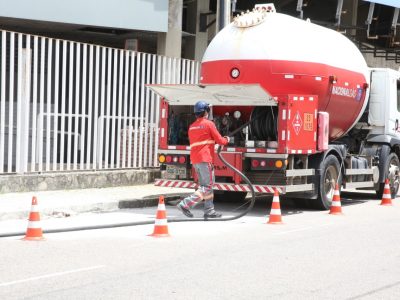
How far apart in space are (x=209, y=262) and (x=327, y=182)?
21.8 ft

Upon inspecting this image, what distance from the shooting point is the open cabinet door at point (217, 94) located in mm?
12312

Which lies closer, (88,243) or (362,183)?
(88,243)

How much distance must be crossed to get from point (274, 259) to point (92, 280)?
2362 millimetres

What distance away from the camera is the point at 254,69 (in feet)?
42.7

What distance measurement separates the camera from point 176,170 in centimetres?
1335

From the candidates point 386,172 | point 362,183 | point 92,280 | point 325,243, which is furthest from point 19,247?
point 386,172

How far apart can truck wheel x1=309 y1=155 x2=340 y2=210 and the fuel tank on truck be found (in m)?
1.06

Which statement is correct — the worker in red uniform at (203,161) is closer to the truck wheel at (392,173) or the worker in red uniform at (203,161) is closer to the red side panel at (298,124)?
the red side panel at (298,124)

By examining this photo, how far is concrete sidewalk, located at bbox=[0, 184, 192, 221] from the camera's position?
11531 millimetres

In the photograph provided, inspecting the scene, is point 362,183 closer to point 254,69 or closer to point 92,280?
point 254,69

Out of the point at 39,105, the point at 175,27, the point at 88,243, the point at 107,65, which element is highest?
the point at 175,27

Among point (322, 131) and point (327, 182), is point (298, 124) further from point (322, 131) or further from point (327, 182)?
point (327, 182)

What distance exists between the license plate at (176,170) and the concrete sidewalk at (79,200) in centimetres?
76

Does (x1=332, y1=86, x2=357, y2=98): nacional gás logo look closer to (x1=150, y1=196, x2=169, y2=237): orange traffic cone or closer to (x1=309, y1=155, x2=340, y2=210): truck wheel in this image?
(x1=309, y1=155, x2=340, y2=210): truck wheel
